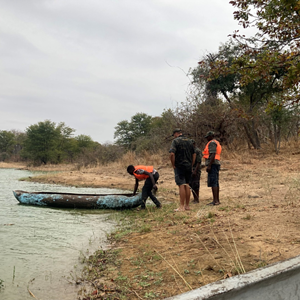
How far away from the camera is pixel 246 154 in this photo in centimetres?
1825

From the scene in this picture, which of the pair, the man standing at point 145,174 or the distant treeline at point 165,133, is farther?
the distant treeline at point 165,133

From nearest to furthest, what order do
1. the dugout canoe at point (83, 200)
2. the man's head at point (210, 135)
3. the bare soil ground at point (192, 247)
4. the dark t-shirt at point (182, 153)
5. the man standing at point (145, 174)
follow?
the bare soil ground at point (192, 247), the dark t-shirt at point (182, 153), the man's head at point (210, 135), the man standing at point (145, 174), the dugout canoe at point (83, 200)

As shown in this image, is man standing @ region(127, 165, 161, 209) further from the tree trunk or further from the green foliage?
the green foliage

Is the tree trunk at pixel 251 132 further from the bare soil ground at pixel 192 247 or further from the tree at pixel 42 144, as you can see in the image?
the tree at pixel 42 144

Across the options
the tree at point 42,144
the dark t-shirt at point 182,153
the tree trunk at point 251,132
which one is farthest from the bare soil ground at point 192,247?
the tree at point 42,144

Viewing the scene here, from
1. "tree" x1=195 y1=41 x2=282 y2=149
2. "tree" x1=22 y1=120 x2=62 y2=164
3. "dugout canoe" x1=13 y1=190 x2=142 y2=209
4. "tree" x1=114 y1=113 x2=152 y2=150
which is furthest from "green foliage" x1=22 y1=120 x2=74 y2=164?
"dugout canoe" x1=13 y1=190 x2=142 y2=209

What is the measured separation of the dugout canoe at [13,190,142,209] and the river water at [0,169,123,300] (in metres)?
0.21

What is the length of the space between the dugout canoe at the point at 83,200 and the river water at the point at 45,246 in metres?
0.21

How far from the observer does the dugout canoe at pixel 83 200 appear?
926 cm

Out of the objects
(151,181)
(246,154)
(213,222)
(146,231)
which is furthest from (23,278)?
(246,154)

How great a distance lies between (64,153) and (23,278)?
54.0 m

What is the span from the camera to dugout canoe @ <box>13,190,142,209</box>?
30.4 ft

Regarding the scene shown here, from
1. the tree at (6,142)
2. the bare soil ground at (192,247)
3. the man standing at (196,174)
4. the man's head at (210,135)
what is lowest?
the bare soil ground at (192,247)

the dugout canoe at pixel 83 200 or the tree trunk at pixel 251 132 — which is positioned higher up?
the tree trunk at pixel 251 132
